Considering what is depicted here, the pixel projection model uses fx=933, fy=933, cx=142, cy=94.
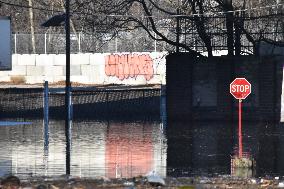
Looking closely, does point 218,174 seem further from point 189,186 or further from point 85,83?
point 85,83

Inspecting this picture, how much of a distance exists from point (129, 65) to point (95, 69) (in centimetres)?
250

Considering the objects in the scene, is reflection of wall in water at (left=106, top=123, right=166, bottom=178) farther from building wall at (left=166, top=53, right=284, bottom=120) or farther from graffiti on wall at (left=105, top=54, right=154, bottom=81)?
graffiti on wall at (left=105, top=54, right=154, bottom=81)

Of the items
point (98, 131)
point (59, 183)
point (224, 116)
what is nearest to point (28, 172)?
point (59, 183)

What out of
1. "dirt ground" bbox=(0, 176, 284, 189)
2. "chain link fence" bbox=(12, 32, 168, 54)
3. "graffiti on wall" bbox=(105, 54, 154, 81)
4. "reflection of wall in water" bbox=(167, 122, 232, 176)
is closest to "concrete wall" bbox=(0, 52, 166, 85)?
"graffiti on wall" bbox=(105, 54, 154, 81)

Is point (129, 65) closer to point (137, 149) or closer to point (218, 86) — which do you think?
point (218, 86)

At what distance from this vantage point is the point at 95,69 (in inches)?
2628

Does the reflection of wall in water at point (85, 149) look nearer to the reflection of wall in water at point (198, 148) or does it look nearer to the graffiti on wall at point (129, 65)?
the reflection of wall in water at point (198, 148)

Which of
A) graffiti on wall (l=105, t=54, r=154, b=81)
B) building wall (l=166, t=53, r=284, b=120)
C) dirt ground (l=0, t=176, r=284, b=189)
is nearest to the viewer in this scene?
dirt ground (l=0, t=176, r=284, b=189)

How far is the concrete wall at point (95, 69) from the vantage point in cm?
6625

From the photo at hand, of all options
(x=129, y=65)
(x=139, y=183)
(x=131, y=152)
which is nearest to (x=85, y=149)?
(x=131, y=152)

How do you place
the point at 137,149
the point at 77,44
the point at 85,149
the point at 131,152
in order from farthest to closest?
the point at 77,44
the point at 85,149
the point at 137,149
the point at 131,152

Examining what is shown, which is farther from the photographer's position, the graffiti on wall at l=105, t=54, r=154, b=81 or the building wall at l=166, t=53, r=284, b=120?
the graffiti on wall at l=105, t=54, r=154, b=81

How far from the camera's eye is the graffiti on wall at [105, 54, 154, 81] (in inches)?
2630

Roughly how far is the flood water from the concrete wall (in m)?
29.6
